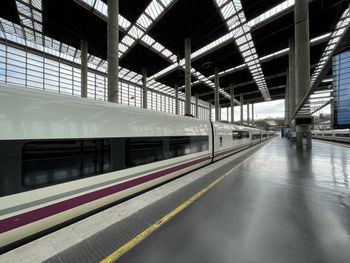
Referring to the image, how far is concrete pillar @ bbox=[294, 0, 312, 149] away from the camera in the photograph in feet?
40.0

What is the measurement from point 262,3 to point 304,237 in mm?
19353

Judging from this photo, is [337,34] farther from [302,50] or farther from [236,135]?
[236,135]

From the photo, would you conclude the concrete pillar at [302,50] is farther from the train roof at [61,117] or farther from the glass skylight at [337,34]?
the train roof at [61,117]

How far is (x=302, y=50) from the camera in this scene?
1282 cm

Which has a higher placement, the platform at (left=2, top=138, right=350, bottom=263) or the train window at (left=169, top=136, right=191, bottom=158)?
the train window at (left=169, top=136, right=191, bottom=158)

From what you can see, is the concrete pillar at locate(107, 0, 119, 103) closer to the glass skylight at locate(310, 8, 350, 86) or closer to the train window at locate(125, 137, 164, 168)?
the train window at locate(125, 137, 164, 168)

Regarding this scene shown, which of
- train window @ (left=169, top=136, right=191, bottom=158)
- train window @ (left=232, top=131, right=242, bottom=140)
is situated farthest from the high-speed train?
train window @ (left=232, top=131, right=242, bottom=140)

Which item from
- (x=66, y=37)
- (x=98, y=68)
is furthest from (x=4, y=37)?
(x=98, y=68)

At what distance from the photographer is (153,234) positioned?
242 centimetres

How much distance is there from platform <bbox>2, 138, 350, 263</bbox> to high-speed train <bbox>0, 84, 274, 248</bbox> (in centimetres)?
71

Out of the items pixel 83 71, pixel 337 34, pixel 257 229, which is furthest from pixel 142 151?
pixel 337 34

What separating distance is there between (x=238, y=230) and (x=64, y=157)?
312 cm

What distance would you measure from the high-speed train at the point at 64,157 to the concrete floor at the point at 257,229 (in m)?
1.39

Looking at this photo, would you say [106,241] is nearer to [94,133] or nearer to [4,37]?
[94,133]
